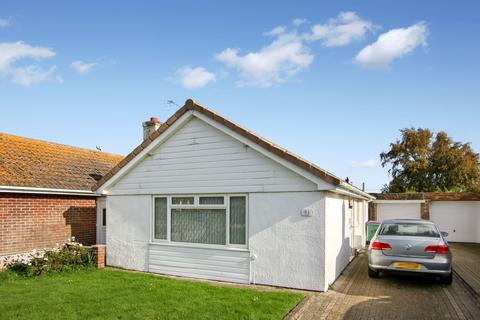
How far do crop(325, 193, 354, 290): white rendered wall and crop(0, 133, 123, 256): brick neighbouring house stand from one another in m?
8.43

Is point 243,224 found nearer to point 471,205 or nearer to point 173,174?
point 173,174

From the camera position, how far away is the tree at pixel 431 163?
34.2 meters

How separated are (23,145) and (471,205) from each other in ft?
71.6

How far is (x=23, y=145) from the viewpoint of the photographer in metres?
14.2

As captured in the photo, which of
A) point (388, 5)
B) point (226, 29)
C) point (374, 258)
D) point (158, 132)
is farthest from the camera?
point (226, 29)

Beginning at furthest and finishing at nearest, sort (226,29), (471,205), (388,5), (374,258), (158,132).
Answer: (471,205)
(226,29)
(158,132)
(388,5)
(374,258)

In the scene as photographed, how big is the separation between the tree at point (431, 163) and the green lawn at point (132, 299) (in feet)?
106

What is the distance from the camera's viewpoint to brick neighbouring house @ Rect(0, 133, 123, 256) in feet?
36.4

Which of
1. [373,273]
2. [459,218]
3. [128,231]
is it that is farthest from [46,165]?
[459,218]

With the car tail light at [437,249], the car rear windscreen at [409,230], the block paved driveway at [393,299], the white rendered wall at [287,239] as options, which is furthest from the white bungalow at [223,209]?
the car tail light at [437,249]

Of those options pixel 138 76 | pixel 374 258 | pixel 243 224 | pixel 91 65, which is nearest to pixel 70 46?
pixel 91 65

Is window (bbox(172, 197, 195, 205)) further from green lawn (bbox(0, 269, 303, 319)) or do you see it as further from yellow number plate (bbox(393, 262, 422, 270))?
yellow number plate (bbox(393, 262, 422, 270))

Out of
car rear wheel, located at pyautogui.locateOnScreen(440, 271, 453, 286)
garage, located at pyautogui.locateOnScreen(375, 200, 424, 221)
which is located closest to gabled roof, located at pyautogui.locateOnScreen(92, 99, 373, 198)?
car rear wheel, located at pyautogui.locateOnScreen(440, 271, 453, 286)

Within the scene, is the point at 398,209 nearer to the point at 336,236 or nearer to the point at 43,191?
the point at 336,236
